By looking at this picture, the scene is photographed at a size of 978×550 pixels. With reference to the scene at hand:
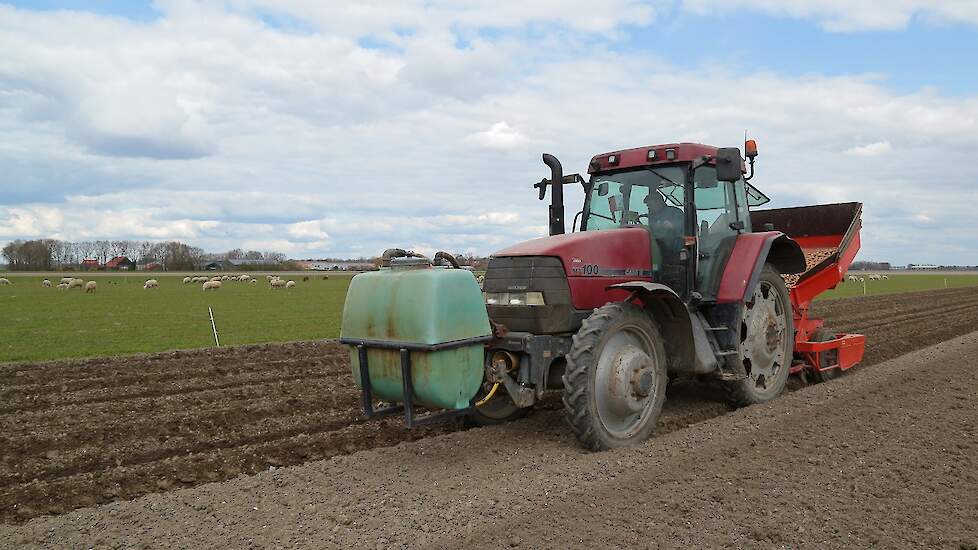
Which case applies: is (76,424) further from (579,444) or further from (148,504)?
(579,444)

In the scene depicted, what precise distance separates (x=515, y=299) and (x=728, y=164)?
227 centimetres

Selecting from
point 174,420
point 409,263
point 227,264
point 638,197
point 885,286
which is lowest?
point 885,286

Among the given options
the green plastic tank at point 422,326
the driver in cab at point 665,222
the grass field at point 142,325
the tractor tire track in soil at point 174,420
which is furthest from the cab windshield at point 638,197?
the grass field at point 142,325

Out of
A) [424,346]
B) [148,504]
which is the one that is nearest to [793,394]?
[424,346]

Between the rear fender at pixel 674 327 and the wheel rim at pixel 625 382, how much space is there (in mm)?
449

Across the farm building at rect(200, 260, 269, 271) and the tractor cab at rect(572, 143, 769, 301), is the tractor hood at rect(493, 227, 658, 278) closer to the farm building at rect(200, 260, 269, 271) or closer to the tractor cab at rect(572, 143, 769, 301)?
the tractor cab at rect(572, 143, 769, 301)

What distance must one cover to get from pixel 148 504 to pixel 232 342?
1159 cm

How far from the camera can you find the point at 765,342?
7.74m

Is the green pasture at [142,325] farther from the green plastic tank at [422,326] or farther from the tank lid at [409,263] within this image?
the tank lid at [409,263]

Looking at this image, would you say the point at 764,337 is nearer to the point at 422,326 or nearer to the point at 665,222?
the point at 665,222

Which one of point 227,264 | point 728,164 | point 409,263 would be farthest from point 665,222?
point 227,264

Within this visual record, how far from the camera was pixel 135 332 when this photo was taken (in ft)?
60.1

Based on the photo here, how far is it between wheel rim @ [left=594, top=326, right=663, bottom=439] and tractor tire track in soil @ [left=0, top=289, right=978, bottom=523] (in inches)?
26.8

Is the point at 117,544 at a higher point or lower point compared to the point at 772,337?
lower
